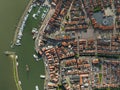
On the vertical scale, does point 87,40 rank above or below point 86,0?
below

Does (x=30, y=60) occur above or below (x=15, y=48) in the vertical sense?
below

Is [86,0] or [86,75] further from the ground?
[86,0]

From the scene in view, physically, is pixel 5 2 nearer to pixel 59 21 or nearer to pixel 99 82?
pixel 59 21

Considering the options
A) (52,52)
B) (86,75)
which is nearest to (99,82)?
(86,75)

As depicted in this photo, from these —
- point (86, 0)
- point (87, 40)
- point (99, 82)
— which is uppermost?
point (86, 0)

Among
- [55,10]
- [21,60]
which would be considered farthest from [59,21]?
[21,60]

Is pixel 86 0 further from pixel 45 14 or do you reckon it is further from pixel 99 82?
pixel 99 82
